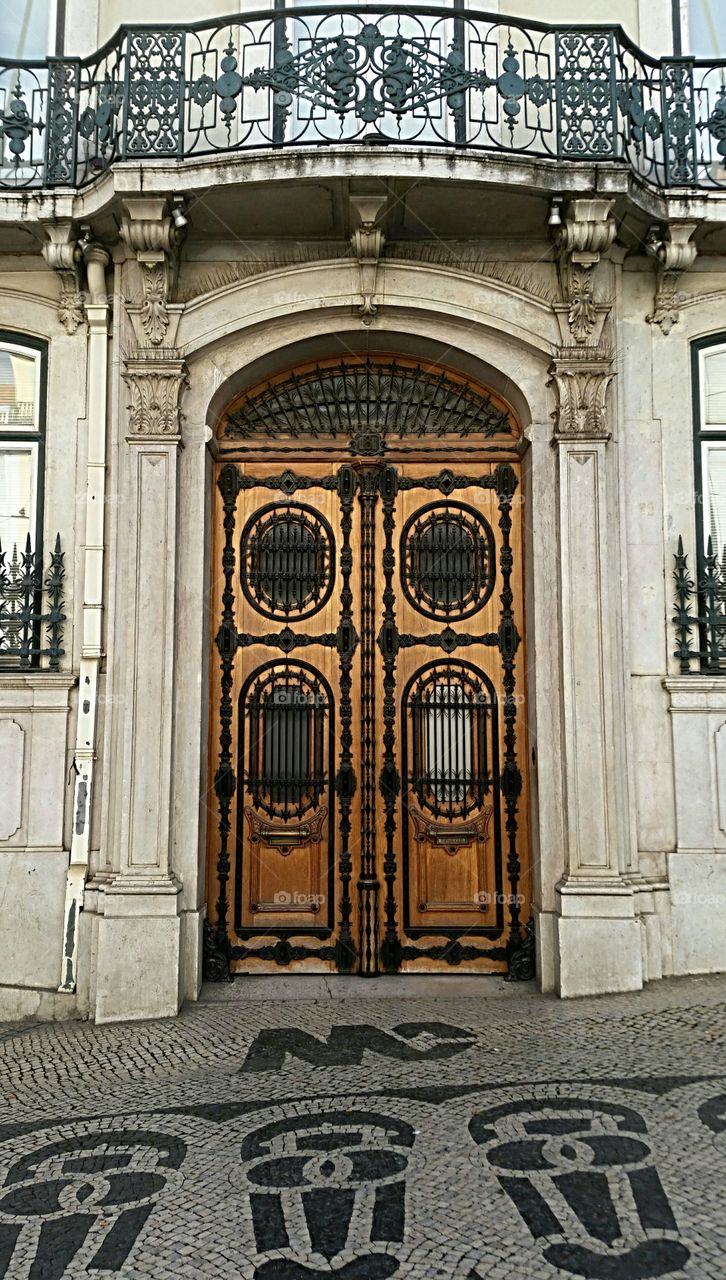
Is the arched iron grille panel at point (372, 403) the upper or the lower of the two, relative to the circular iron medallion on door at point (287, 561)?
upper

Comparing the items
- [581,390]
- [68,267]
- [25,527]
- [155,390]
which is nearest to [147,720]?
[25,527]

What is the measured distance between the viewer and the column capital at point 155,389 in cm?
692

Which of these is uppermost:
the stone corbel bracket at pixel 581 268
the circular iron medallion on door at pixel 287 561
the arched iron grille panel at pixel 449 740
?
the stone corbel bracket at pixel 581 268

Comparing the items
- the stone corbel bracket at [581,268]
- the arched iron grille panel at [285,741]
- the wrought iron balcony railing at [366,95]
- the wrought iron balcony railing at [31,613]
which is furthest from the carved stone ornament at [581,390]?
the wrought iron balcony railing at [31,613]

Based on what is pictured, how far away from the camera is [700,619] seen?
7.05 metres

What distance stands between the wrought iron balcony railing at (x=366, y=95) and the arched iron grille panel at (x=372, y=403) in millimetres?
1670

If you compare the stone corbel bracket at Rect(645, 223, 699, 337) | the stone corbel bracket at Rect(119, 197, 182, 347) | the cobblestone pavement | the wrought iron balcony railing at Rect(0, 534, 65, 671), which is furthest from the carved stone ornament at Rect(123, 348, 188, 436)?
the cobblestone pavement

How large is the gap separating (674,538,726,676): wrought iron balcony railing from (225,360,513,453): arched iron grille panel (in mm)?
1799

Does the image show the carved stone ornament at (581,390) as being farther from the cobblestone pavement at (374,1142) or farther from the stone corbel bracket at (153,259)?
the cobblestone pavement at (374,1142)

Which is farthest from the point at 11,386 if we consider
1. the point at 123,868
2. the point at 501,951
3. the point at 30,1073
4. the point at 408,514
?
the point at 501,951

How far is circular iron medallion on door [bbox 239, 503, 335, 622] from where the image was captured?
741 centimetres

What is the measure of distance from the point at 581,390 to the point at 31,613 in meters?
4.30

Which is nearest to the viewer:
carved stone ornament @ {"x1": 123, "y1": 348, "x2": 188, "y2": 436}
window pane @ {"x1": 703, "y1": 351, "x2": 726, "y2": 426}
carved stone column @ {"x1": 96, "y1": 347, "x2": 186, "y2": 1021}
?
carved stone column @ {"x1": 96, "y1": 347, "x2": 186, "y2": 1021}

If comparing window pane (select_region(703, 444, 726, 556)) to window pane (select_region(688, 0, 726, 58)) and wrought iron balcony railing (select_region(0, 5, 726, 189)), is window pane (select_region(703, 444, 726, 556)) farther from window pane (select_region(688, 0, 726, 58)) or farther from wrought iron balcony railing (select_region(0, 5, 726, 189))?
window pane (select_region(688, 0, 726, 58))
